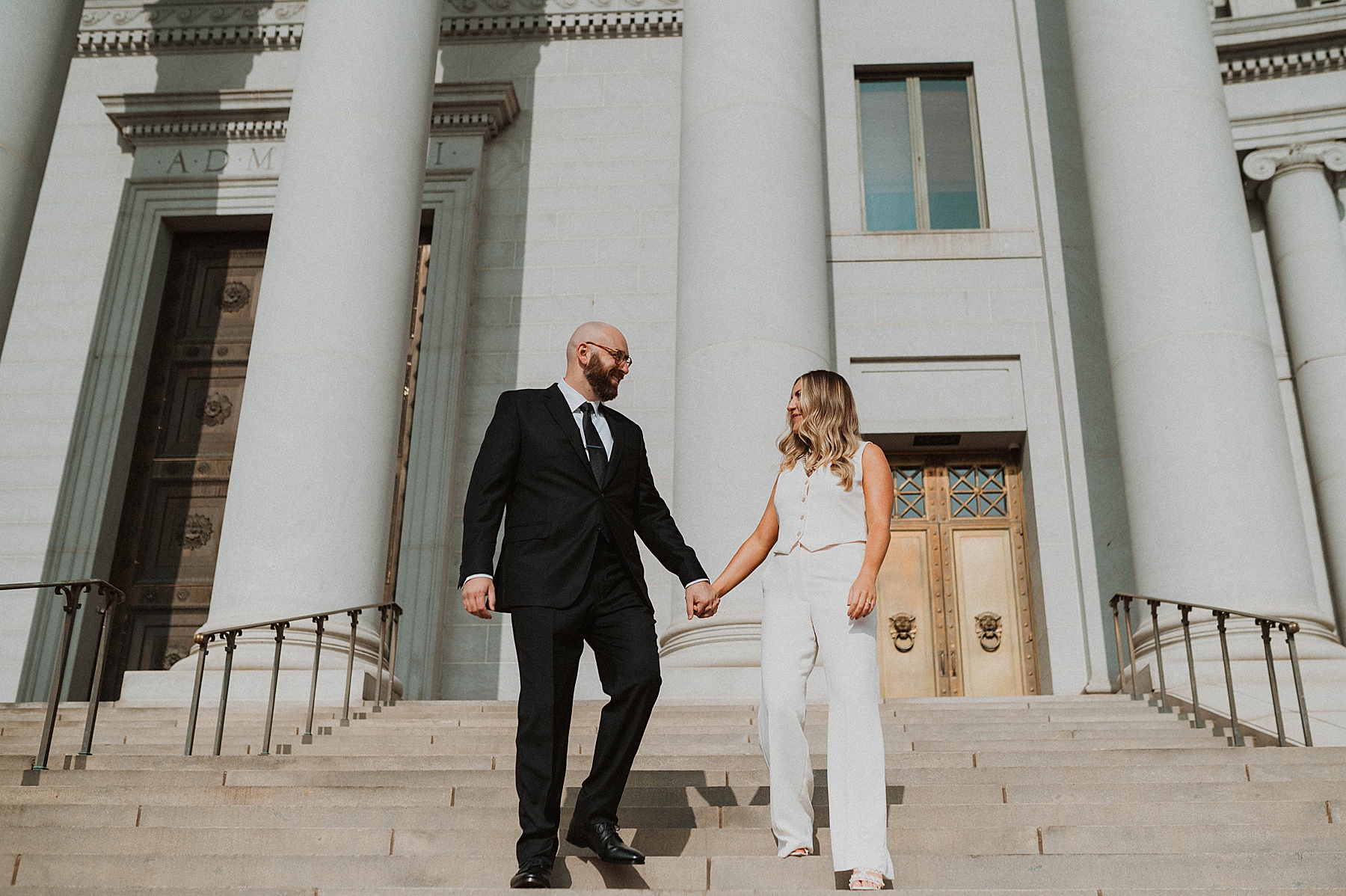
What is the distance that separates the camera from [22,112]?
10.9 metres

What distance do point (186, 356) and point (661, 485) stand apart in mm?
6205

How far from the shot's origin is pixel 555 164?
634 inches

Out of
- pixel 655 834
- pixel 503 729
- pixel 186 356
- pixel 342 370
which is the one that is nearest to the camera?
pixel 655 834

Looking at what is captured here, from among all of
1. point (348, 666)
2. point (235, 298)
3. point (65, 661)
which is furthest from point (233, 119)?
point (65, 661)

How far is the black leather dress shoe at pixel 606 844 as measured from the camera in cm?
502

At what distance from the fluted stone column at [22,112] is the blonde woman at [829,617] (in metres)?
8.18

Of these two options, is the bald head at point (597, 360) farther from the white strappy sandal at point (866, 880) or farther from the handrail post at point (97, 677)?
the handrail post at point (97, 677)

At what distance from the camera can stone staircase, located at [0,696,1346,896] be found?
515 cm

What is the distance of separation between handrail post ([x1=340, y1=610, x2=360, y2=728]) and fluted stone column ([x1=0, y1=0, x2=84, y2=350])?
3.88 metres

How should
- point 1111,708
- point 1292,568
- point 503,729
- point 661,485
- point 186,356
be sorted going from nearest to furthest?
point 503,729, point 1111,708, point 1292,568, point 661,485, point 186,356

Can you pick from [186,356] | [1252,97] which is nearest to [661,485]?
[186,356]

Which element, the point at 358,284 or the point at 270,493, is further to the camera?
the point at 358,284

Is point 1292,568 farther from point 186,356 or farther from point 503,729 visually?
point 186,356

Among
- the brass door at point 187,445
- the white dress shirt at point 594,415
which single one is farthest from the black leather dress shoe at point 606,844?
the brass door at point 187,445
